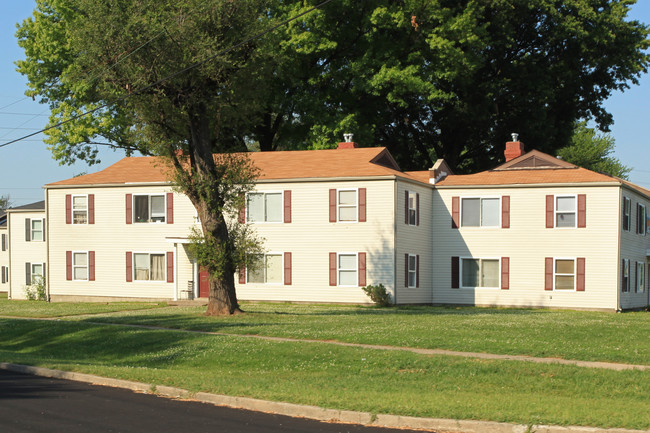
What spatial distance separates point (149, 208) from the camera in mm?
41188

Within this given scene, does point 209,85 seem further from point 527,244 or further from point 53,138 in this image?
point 53,138

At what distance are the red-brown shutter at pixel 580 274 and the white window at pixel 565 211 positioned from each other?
1681 mm

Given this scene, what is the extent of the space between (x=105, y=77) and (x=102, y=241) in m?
18.5

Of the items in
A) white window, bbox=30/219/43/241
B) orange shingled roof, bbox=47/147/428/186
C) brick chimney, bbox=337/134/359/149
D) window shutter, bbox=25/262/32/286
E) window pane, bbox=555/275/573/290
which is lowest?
window shutter, bbox=25/262/32/286

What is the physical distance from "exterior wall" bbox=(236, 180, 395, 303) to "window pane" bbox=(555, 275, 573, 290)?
304 inches

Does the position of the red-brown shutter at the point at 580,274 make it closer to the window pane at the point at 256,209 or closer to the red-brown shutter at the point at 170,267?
the window pane at the point at 256,209

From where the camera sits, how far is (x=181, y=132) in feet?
86.4

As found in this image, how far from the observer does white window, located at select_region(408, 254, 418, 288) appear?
124ft

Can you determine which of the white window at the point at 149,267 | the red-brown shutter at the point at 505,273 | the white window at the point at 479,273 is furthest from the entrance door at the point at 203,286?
the red-brown shutter at the point at 505,273

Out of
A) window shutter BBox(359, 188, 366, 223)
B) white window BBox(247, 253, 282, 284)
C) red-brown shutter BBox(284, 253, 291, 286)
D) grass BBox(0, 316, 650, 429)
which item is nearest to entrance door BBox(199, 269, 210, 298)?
white window BBox(247, 253, 282, 284)

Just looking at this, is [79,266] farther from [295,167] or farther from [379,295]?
[379,295]

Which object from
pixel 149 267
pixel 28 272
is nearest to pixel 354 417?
pixel 149 267

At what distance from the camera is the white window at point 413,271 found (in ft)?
124

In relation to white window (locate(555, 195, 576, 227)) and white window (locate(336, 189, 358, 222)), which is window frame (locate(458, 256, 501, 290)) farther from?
white window (locate(336, 189, 358, 222))
